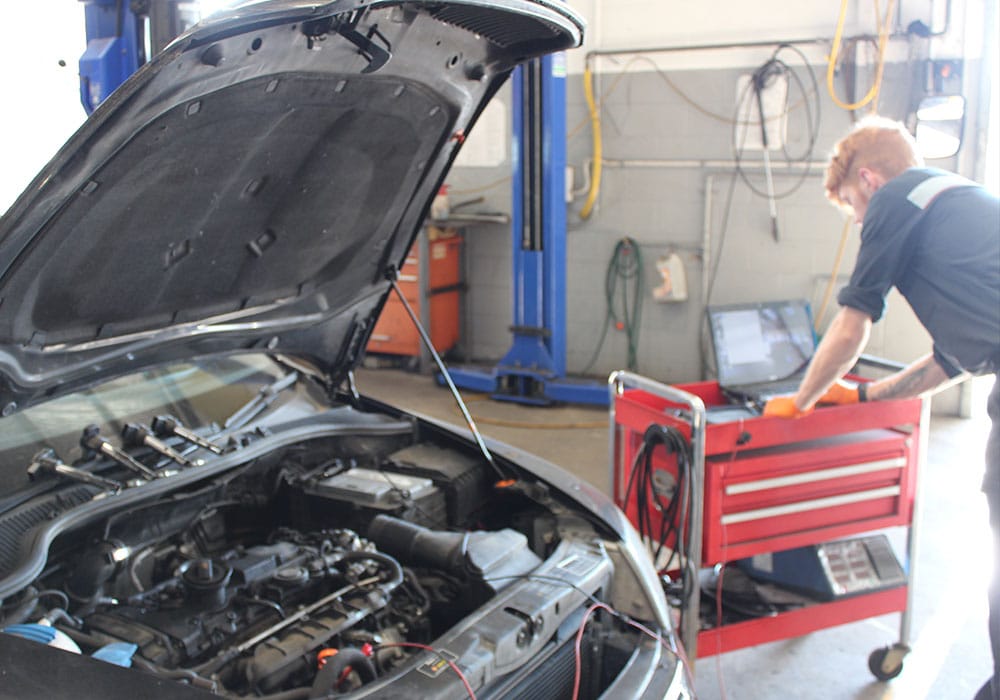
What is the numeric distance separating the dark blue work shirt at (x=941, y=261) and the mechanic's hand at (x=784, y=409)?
356mm

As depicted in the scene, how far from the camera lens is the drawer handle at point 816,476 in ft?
Result: 9.68

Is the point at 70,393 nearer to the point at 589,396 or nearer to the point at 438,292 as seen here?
the point at 589,396

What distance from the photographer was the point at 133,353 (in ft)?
7.23

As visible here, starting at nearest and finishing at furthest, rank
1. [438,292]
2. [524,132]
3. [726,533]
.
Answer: [726,533]
[524,132]
[438,292]

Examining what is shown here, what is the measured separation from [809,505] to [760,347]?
84 cm

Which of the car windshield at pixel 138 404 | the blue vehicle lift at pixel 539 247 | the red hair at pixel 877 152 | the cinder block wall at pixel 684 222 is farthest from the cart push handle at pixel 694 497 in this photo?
the cinder block wall at pixel 684 222

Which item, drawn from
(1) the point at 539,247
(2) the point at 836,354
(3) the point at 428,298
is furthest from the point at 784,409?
(3) the point at 428,298

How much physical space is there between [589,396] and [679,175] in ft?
5.51

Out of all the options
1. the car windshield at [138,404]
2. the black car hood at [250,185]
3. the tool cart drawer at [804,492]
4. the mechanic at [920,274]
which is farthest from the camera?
the tool cart drawer at [804,492]

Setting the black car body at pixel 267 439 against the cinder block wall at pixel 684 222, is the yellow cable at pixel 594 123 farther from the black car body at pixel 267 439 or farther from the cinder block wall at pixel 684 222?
the black car body at pixel 267 439

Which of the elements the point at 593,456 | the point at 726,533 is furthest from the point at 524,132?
the point at 726,533

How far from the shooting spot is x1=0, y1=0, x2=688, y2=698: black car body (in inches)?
65.6

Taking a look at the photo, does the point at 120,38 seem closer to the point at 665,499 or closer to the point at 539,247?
the point at 665,499

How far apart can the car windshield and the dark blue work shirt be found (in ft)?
5.92
